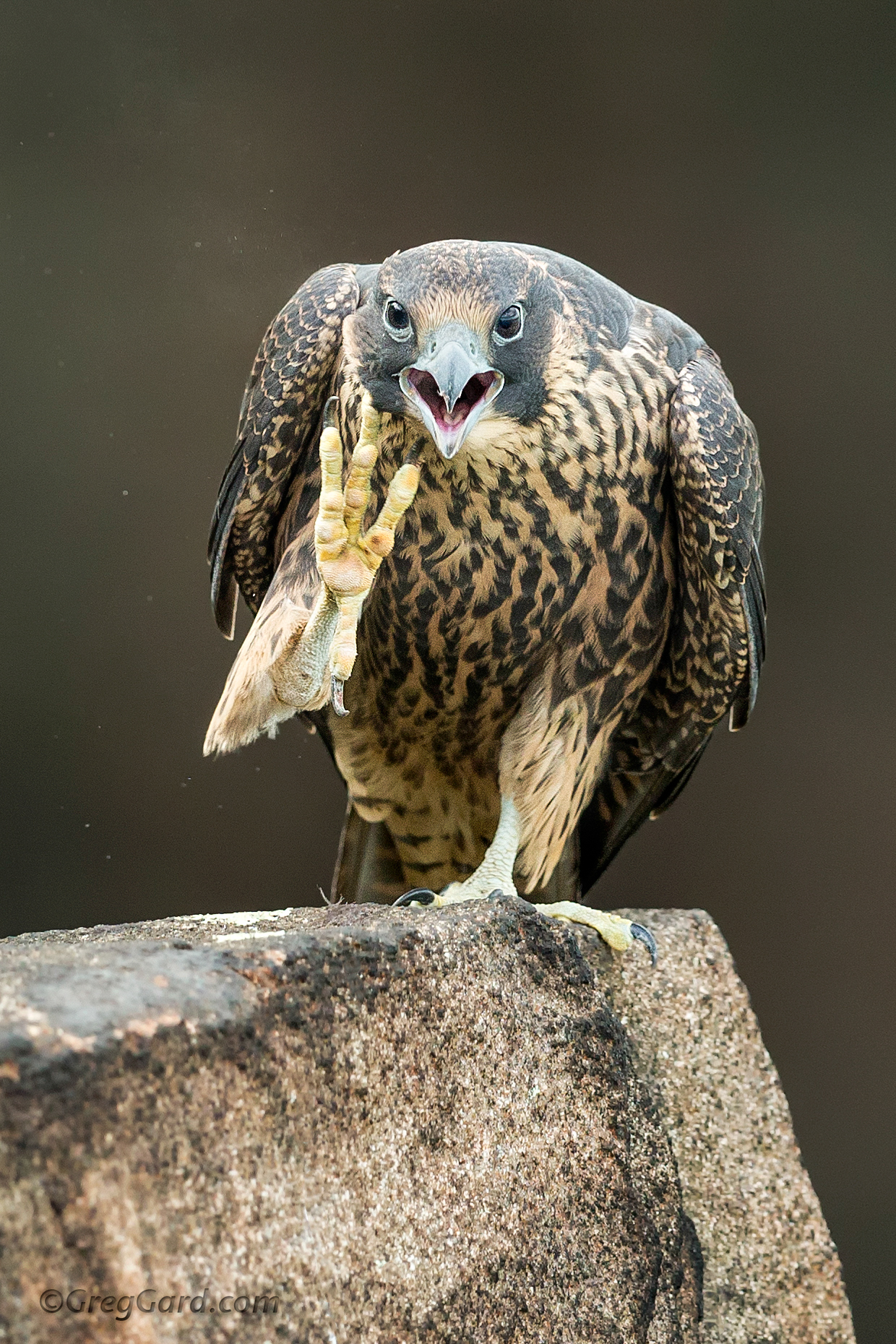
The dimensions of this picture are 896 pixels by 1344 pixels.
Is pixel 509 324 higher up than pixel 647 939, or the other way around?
pixel 509 324

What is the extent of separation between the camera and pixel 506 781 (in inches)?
97.1

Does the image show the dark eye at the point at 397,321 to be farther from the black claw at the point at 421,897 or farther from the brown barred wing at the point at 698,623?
the black claw at the point at 421,897

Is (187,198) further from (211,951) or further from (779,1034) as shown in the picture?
(779,1034)

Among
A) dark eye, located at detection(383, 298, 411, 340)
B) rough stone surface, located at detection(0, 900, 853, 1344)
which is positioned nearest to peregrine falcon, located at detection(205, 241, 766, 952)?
dark eye, located at detection(383, 298, 411, 340)

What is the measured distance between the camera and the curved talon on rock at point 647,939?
2.28 metres

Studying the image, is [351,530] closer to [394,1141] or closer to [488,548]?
[488,548]

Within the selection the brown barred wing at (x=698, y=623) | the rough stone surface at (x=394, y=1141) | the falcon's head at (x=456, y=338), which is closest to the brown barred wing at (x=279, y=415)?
the falcon's head at (x=456, y=338)

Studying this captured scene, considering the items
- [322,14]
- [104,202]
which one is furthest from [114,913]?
[322,14]

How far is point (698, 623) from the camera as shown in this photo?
8.30 ft

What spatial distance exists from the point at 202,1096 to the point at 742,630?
1479 millimetres

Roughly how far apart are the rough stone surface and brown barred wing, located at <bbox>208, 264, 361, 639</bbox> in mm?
799

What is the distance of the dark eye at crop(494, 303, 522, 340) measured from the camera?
1991 millimetres

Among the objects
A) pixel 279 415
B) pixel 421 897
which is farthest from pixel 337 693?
pixel 279 415

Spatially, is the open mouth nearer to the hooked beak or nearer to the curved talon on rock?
the hooked beak
